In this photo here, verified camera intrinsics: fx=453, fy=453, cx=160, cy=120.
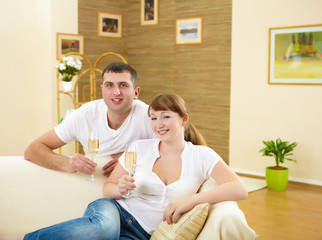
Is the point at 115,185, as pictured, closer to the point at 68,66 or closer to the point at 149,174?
the point at 149,174

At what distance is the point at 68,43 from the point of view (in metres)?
6.46

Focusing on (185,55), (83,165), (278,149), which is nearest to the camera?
(83,165)

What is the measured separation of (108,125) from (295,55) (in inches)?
135

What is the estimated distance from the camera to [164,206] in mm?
2426

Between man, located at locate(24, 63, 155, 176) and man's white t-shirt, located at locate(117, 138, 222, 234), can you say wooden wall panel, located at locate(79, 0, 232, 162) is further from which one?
man's white t-shirt, located at locate(117, 138, 222, 234)

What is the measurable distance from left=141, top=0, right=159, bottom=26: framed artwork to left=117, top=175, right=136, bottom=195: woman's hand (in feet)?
16.4

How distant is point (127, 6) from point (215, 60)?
6.41ft

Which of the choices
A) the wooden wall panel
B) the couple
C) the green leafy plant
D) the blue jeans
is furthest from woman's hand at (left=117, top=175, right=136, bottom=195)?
the wooden wall panel

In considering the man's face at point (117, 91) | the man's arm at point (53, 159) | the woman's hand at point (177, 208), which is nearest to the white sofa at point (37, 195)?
the man's arm at point (53, 159)

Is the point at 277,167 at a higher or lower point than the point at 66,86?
lower

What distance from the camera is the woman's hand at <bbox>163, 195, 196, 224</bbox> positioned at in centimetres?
218

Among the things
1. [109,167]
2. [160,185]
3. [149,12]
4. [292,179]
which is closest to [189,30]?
[149,12]

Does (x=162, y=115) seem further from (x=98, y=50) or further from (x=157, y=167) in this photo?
(x=98, y=50)

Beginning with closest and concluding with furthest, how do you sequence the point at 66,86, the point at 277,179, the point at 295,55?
the point at 277,179
the point at 295,55
the point at 66,86
